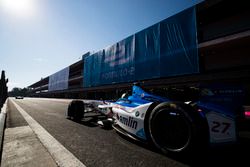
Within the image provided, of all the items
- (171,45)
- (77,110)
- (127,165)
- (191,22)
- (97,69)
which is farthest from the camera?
(97,69)

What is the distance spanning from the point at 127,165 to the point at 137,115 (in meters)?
0.98

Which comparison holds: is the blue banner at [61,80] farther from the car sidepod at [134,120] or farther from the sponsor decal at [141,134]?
the sponsor decal at [141,134]

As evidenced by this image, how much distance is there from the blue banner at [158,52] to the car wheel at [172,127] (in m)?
8.41

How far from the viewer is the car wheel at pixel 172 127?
1.90m

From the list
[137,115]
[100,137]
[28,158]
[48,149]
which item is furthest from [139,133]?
[28,158]

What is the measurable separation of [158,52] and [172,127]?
1030 cm

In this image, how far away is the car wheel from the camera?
1.90m

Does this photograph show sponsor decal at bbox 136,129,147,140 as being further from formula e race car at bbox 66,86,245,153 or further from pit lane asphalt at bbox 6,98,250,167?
pit lane asphalt at bbox 6,98,250,167

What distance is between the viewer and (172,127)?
2.17 metres

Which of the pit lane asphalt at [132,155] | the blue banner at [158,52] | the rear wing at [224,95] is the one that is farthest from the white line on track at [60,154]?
the blue banner at [158,52]

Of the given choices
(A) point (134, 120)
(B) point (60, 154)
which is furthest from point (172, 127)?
(B) point (60, 154)

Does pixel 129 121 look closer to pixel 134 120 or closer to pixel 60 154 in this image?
pixel 134 120

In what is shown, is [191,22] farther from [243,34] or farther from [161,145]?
[161,145]

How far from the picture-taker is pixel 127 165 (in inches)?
72.4
